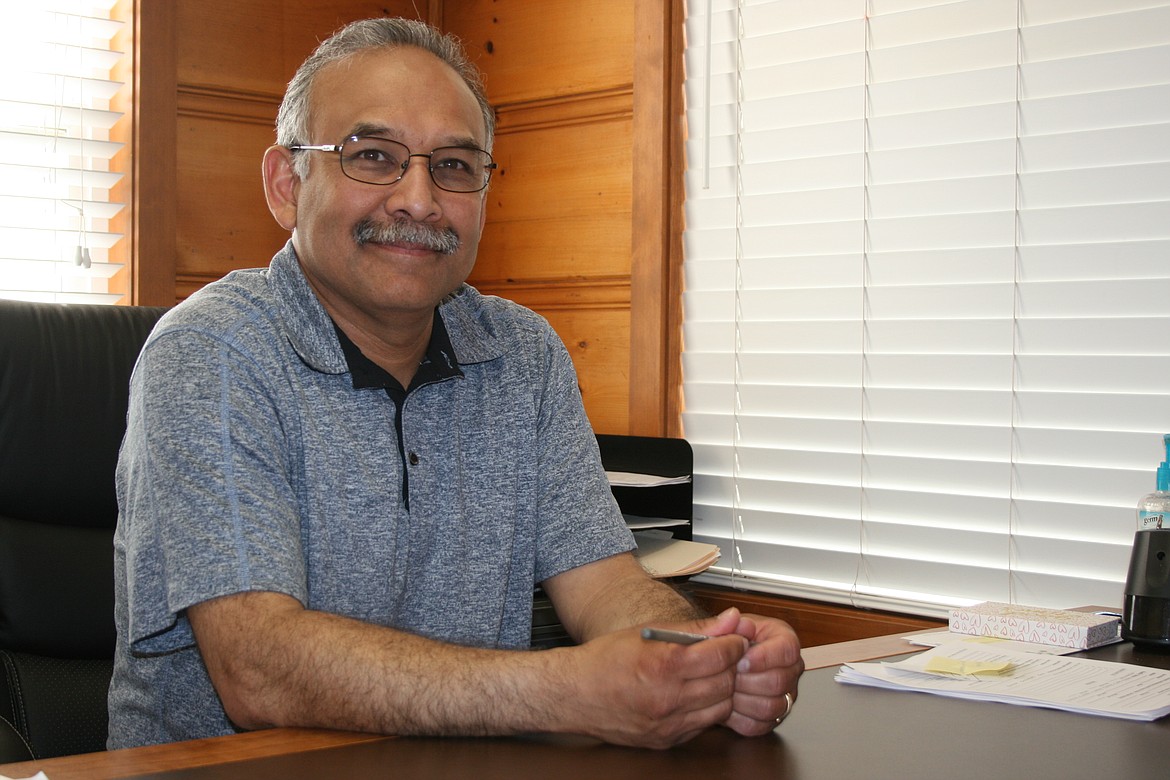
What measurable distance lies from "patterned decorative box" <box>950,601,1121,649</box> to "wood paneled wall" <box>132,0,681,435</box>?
1045 millimetres

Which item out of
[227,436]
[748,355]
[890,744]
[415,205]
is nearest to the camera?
[890,744]

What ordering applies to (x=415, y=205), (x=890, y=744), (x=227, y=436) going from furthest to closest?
(x=415, y=205) < (x=227, y=436) < (x=890, y=744)

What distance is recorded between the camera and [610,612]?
1364 millimetres

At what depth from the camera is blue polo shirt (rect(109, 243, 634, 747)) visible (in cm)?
113

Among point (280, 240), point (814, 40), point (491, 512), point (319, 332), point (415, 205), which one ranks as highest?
point (814, 40)

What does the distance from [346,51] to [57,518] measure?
0.68m

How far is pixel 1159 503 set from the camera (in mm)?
1561

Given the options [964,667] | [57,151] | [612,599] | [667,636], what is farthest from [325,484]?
[57,151]

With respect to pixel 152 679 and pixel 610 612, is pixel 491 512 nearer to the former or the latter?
pixel 610 612

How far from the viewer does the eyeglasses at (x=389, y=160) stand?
1380 mm

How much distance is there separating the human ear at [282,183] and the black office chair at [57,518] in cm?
28

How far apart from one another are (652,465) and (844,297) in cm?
50

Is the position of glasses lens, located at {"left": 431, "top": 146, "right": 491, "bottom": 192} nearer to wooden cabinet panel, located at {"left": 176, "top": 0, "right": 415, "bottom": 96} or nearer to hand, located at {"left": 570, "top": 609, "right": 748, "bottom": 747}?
hand, located at {"left": 570, "top": 609, "right": 748, "bottom": 747}

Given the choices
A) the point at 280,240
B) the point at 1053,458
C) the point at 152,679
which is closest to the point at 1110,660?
the point at 1053,458
